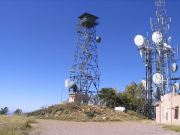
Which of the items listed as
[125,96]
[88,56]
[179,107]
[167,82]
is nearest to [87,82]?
[88,56]

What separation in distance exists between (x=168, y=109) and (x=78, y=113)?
12.8m

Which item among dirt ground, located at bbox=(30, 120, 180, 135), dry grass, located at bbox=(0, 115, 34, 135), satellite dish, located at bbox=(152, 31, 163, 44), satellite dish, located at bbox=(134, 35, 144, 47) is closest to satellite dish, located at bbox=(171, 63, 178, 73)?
satellite dish, located at bbox=(152, 31, 163, 44)

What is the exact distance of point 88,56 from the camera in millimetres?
69812

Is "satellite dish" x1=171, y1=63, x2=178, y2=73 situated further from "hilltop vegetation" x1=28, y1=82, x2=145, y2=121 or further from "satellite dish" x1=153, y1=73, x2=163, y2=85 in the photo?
"hilltop vegetation" x1=28, y1=82, x2=145, y2=121

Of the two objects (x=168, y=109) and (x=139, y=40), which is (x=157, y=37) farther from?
(x=168, y=109)

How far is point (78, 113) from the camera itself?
2072 inches

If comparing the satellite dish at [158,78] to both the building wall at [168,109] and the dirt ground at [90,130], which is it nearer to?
the building wall at [168,109]

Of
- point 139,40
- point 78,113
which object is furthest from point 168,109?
point 139,40

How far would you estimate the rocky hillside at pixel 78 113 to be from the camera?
50.3 metres

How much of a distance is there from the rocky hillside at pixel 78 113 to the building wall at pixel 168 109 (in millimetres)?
5024

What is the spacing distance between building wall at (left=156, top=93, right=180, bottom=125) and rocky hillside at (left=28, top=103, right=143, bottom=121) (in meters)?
5.02

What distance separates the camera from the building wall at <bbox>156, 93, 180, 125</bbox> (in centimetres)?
4445

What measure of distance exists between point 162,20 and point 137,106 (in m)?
18.9

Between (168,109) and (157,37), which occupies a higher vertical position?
(157,37)
